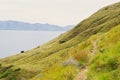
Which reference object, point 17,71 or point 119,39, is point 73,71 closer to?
point 119,39

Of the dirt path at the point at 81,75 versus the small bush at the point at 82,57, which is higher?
the small bush at the point at 82,57

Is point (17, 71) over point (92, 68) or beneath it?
beneath

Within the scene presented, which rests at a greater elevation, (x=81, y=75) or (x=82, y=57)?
(x=82, y=57)

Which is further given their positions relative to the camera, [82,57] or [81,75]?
[82,57]

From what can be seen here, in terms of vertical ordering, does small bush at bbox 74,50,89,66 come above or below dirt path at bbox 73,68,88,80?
above

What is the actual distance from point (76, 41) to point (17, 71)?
152ft

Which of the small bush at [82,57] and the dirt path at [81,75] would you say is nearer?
the dirt path at [81,75]

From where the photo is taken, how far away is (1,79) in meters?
106

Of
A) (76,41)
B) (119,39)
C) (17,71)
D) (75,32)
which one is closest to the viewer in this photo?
(119,39)

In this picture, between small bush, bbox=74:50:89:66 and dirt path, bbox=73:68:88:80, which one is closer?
dirt path, bbox=73:68:88:80

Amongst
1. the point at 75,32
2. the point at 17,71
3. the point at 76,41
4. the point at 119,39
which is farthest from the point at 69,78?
the point at 75,32

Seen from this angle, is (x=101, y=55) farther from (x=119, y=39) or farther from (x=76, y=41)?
(x=76, y=41)

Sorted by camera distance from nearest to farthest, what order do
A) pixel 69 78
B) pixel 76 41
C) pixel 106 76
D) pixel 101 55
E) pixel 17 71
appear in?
1. pixel 106 76
2. pixel 69 78
3. pixel 101 55
4. pixel 17 71
5. pixel 76 41

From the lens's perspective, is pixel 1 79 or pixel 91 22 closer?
pixel 1 79
